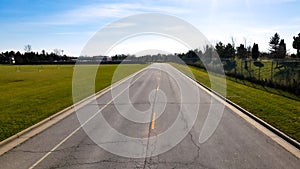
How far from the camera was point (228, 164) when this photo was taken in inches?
285

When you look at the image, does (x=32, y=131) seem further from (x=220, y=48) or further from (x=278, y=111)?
(x=220, y=48)

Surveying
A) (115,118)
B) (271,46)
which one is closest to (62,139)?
(115,118)

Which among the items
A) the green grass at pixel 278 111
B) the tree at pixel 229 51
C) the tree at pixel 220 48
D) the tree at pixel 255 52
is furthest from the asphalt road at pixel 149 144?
the tree at pixel 255 52

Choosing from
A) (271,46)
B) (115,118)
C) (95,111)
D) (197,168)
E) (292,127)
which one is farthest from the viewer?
(271,46)

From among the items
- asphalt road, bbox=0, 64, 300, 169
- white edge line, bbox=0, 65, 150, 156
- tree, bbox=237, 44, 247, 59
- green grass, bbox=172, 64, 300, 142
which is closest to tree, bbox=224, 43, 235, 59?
tree, bbox=237, 44, 247, 59

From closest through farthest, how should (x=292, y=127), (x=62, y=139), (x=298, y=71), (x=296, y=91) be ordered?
(x=62, y=139) < (x=292, y=127) < (x=296, y=91) < (x=298, y=71)

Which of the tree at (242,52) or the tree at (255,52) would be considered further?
the tree at (255,52)

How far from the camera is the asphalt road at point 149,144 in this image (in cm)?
739

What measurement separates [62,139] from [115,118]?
354 centimetres

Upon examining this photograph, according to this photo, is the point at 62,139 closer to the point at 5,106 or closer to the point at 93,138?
the point at 93,138

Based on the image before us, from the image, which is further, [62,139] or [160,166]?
[62,139]

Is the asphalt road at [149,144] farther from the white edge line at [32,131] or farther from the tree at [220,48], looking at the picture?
the tree at [220,48]

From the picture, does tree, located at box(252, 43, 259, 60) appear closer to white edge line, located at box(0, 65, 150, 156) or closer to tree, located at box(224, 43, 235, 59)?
tree, located at box(224, 43, 235, 59)

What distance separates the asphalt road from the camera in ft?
24.3
